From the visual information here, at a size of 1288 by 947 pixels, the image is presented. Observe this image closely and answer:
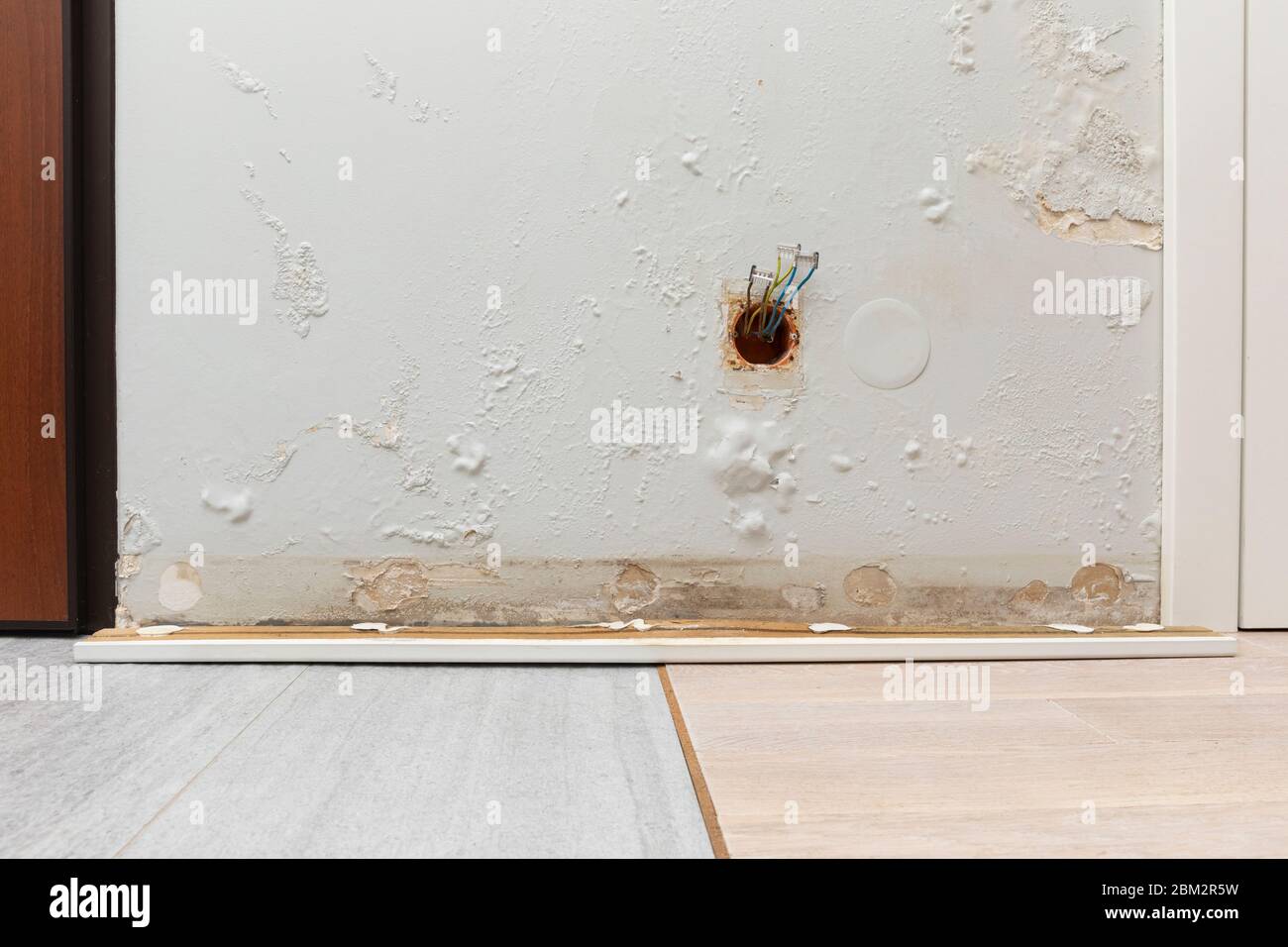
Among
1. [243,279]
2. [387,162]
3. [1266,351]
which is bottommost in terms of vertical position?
[1266,351]

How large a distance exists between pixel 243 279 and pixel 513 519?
666 mm

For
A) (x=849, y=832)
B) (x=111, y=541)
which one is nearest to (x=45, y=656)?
(x=111, y=541)

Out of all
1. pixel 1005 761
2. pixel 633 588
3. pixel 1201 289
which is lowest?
pixel 1005 761

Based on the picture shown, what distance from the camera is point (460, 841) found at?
0.73 m

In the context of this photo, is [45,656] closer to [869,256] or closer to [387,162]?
[387,162]

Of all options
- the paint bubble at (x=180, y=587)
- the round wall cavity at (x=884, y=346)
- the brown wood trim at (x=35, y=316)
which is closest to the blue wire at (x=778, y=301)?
the round wall cavity at (x=884, y=346)

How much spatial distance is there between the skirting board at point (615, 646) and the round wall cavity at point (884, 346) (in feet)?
1.59

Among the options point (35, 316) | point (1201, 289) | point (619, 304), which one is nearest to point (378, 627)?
point (619, 304)

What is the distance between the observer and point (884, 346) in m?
1.45

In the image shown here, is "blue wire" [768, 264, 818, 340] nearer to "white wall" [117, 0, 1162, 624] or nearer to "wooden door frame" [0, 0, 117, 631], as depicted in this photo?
"white wall" [117, 0, 1162, 624]

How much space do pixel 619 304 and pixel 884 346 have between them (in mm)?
510

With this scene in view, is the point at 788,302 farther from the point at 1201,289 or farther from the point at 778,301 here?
the point at 1201,289

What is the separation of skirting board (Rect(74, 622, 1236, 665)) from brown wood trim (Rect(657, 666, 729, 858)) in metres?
0.18

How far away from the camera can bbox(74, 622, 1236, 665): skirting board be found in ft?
4.32
